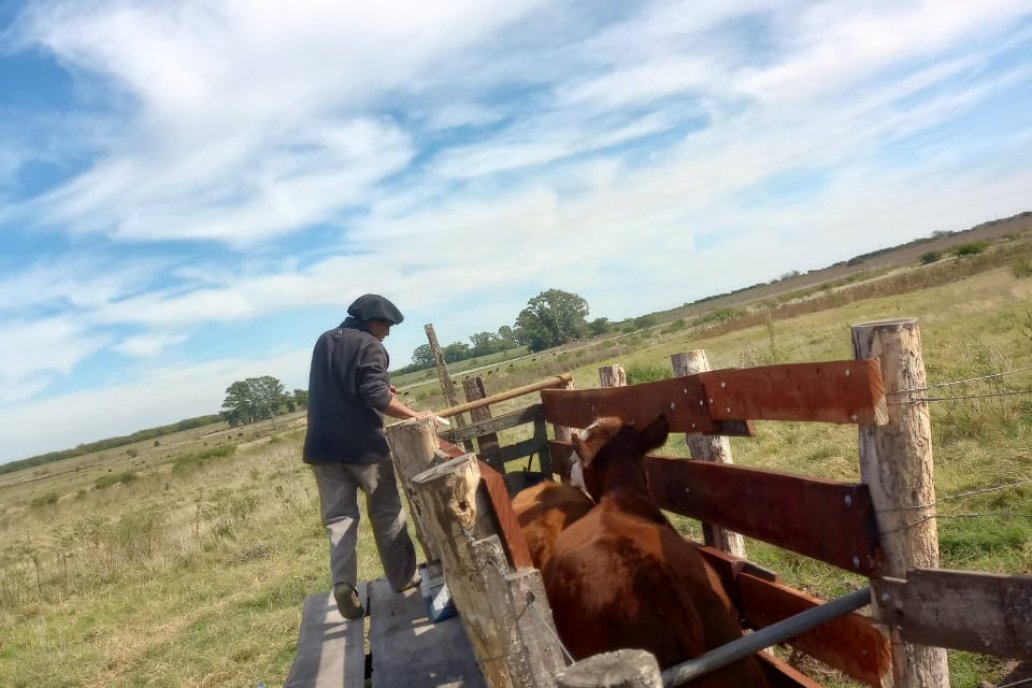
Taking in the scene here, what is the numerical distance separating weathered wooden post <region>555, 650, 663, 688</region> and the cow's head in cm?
198

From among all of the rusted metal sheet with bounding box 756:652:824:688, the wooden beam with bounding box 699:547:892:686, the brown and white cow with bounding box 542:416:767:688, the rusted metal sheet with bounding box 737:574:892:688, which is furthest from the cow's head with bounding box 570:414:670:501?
the rusted metal sheet with bounding box 756:652:824:688

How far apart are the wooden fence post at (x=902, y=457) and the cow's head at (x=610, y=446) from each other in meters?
1.30

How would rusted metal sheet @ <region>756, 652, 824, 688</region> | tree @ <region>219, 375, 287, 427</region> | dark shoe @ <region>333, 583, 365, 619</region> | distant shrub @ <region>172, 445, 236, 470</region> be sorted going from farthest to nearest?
tree @ <region>219, 375, 287, 427</region> → distant shrub @ <region>172, 445, 236, 470</region> → dark shoe @ <region>333, 583, 365, 619</region> → rusted metal sheet @ <region>756, 652, 824, 688</region>

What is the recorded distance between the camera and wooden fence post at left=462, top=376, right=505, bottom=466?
18.6 ft

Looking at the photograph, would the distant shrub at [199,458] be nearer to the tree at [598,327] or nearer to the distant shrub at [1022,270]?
the distant shrub at [1022,270]

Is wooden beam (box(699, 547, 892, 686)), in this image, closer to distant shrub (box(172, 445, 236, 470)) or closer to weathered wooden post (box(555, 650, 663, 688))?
weathered wooden post (box(555, 650, 663, 688))

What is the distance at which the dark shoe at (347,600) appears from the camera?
5035mm

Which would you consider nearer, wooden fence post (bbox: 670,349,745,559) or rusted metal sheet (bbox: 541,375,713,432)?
rusted metal sheet (bbox: 541,375,713,432)

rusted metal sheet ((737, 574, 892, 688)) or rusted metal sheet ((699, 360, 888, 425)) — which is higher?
rusted metal sheet ((699, 360, 888, 425))

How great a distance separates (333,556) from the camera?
5156mm

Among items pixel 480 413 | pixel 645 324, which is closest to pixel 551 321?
pixel 645 324

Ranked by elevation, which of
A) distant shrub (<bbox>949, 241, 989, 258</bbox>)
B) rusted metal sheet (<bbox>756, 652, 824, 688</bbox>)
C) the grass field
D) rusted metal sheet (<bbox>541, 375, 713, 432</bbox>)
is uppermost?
rusted metal sheet (<bbox>541, 375, 713, 432</bbox>)

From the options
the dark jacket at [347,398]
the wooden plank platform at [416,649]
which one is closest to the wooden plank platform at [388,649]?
the wooden plank platform at [416,649]

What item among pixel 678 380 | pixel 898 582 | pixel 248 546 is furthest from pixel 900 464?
→ pixel 248 546
